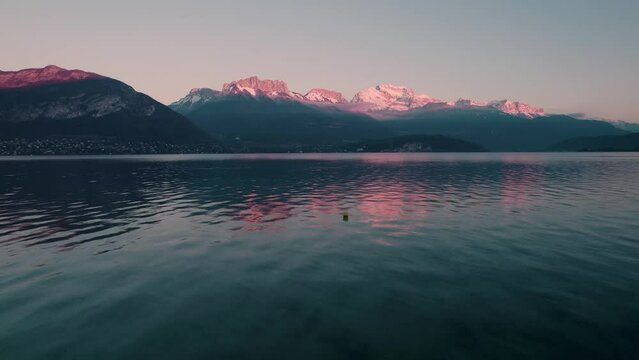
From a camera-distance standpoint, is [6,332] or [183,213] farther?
[183,213]

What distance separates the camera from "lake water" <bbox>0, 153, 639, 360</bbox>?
1584cm

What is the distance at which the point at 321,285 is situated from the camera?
2272cm

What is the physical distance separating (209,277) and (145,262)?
6491mm

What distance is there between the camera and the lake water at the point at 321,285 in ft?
52.0

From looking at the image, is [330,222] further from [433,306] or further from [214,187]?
[214,187]

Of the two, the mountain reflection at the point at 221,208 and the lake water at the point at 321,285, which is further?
the mountain reflection at the point at 221,208

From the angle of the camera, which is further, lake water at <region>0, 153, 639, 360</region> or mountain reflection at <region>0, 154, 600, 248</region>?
mountain reflection at <region>0, 154, 600, 248</region>

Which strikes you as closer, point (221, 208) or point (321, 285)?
point (321, 285)

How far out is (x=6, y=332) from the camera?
55.6 feet

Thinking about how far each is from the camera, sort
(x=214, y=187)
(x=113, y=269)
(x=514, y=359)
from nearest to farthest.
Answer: (x=514, y=359), (x=113, y=269), (x=214, y=187)

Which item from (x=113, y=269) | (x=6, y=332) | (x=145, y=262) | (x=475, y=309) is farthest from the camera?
(x=145, y=262)

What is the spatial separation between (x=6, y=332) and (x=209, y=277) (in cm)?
1013

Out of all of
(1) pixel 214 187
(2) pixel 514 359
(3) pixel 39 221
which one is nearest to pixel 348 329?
(2) pixel 514 359

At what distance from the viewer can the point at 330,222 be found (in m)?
42.2
